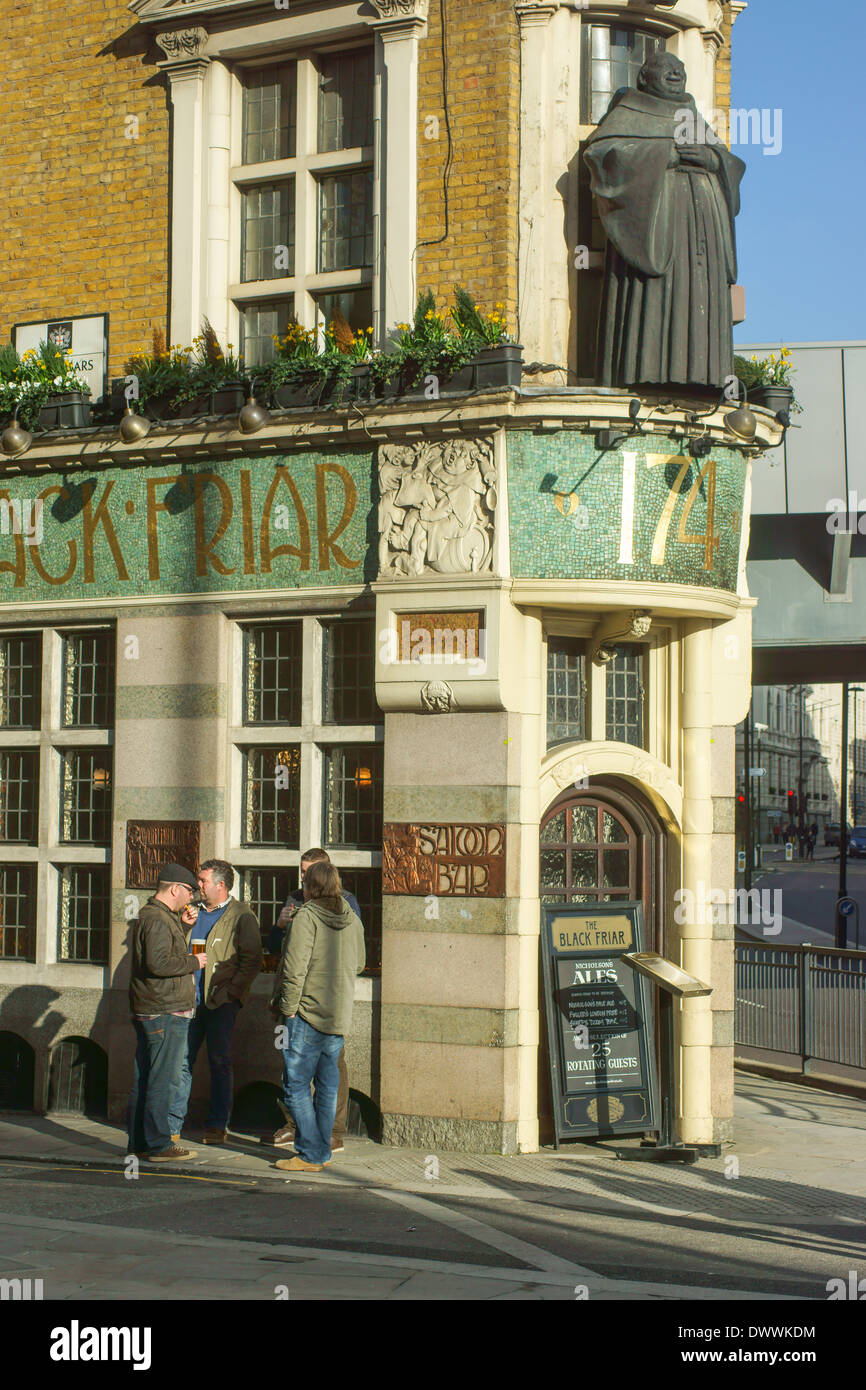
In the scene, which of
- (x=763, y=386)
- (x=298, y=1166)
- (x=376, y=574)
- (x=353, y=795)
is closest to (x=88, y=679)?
(x=353, y=795)

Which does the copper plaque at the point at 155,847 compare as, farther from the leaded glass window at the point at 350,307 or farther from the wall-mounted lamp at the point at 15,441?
the leaded glass window at the point at 350,307

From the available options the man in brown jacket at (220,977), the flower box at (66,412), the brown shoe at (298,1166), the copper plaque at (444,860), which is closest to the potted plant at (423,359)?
the flower box at (66,412)

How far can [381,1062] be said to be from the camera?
12.4 metres

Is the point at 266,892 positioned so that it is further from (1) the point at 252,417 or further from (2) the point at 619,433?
(2) the point at 619,433

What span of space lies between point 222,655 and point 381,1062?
3.68 metres

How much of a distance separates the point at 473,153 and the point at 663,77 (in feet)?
5.30

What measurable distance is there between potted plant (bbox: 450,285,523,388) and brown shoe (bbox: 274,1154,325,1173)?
19.2ft

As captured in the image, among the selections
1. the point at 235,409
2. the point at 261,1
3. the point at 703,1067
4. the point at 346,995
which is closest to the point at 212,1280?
the point at 346,995

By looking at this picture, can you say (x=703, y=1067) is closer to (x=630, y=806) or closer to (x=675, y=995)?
(x=675, y=995)

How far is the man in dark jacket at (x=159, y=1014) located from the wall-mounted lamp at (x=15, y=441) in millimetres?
4641

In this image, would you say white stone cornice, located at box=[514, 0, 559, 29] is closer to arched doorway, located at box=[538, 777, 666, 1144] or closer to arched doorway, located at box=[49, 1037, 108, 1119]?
arched doorway, located at box=[538, 777, 666, 1144]

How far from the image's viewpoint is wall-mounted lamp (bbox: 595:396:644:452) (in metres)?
11.9

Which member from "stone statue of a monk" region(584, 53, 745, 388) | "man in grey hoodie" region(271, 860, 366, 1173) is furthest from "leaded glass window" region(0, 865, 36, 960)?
"stone statue of a monk" region(584, 53, 745, 388)

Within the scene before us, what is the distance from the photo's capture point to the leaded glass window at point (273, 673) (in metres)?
13.5
